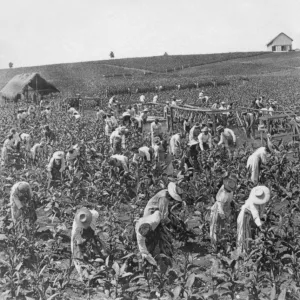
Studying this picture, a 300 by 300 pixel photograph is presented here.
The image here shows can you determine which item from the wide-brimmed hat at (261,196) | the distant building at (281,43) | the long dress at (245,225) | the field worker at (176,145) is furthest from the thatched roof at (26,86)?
the distant building at (281,43)

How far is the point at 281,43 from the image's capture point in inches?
2581

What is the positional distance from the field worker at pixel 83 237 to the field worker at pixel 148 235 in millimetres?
614

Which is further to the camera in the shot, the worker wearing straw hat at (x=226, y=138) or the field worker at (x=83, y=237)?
the worker wearing straw hat at (x=226, y=138)

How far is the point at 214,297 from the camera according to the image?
5.18 meters

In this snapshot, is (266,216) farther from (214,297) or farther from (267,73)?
(267,73)

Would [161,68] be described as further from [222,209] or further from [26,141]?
[222,209]

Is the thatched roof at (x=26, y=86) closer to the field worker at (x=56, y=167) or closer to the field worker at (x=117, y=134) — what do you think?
the field worker at (x=117, y=134)

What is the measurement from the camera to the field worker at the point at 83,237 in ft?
20.5

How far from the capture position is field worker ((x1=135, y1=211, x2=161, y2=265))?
19.9 feet

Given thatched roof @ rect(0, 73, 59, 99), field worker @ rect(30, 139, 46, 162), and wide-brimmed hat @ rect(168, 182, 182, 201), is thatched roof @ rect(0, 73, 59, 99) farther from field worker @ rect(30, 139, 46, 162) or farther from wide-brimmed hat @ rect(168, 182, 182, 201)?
wide-brimmed hat @ rect(168, 182, 182, 201)

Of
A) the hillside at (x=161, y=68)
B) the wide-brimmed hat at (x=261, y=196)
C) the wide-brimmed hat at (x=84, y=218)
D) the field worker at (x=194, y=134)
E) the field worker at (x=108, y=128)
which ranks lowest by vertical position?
the wide-brimmed hat at (x=84, y=218)

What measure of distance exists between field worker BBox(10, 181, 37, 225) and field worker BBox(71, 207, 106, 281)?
5.84 feet

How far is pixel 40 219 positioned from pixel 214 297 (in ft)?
16.6

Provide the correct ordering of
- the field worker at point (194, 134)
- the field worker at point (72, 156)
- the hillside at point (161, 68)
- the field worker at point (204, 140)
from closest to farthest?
the field worker at point (72, 156) < the field worker at point (204, 140) < the field worker at point (194, 134) < the hillside at point (161, 68)
